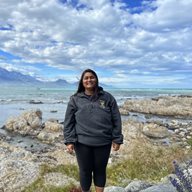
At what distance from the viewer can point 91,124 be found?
5.21 m

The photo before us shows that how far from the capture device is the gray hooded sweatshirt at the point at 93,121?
17.1 feet

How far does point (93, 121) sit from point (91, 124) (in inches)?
2.0

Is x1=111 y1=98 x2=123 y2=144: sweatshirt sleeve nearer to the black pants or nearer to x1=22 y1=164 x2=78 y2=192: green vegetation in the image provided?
the black pants

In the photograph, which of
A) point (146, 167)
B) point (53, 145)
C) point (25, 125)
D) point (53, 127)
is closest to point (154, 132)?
point (53, 145)

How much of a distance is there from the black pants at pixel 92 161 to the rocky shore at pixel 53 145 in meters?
0.50

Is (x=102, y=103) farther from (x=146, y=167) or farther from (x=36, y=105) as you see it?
(x=36, y=105)

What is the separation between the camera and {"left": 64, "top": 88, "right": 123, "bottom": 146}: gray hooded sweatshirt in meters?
5.21

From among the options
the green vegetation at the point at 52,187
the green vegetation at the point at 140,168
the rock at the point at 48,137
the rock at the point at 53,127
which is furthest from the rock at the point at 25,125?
the green vegetation at the point at 140,168

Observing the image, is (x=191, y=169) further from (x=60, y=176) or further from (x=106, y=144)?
(x=60, y=176)

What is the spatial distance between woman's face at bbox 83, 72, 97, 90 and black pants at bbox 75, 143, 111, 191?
814 mm

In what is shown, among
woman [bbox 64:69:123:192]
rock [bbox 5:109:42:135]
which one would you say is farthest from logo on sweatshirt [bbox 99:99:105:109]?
rock [bbox 5:109:42:135]

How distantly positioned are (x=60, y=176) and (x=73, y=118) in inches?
100

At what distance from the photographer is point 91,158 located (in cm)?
543

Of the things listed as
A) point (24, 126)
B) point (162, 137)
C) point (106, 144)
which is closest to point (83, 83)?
point (106, 144)
